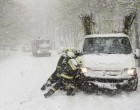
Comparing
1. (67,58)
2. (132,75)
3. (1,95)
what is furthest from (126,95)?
(1,95)

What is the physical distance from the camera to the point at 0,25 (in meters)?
32.6

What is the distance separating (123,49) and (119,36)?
67 centimetres

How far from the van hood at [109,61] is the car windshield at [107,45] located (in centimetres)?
49

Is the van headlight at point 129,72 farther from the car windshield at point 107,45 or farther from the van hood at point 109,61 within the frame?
the car windshield at point 107,45

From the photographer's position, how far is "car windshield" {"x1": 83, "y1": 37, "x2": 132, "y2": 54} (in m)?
10.7

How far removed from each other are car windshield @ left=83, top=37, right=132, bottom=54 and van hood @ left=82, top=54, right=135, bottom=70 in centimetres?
49

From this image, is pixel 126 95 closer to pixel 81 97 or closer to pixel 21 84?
pixel 81 97

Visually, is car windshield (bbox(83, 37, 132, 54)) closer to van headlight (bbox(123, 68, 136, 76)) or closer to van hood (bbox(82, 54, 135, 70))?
van hood (bbox(82, 54, 135, 70))

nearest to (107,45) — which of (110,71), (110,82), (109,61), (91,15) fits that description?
(109,61)

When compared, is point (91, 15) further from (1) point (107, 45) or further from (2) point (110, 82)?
(2) point (110, 82)

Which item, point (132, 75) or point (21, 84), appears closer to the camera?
point (132, 75)

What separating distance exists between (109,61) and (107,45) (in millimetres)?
1369

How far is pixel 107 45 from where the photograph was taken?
11.0 meters

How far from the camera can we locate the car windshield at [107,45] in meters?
10.7
